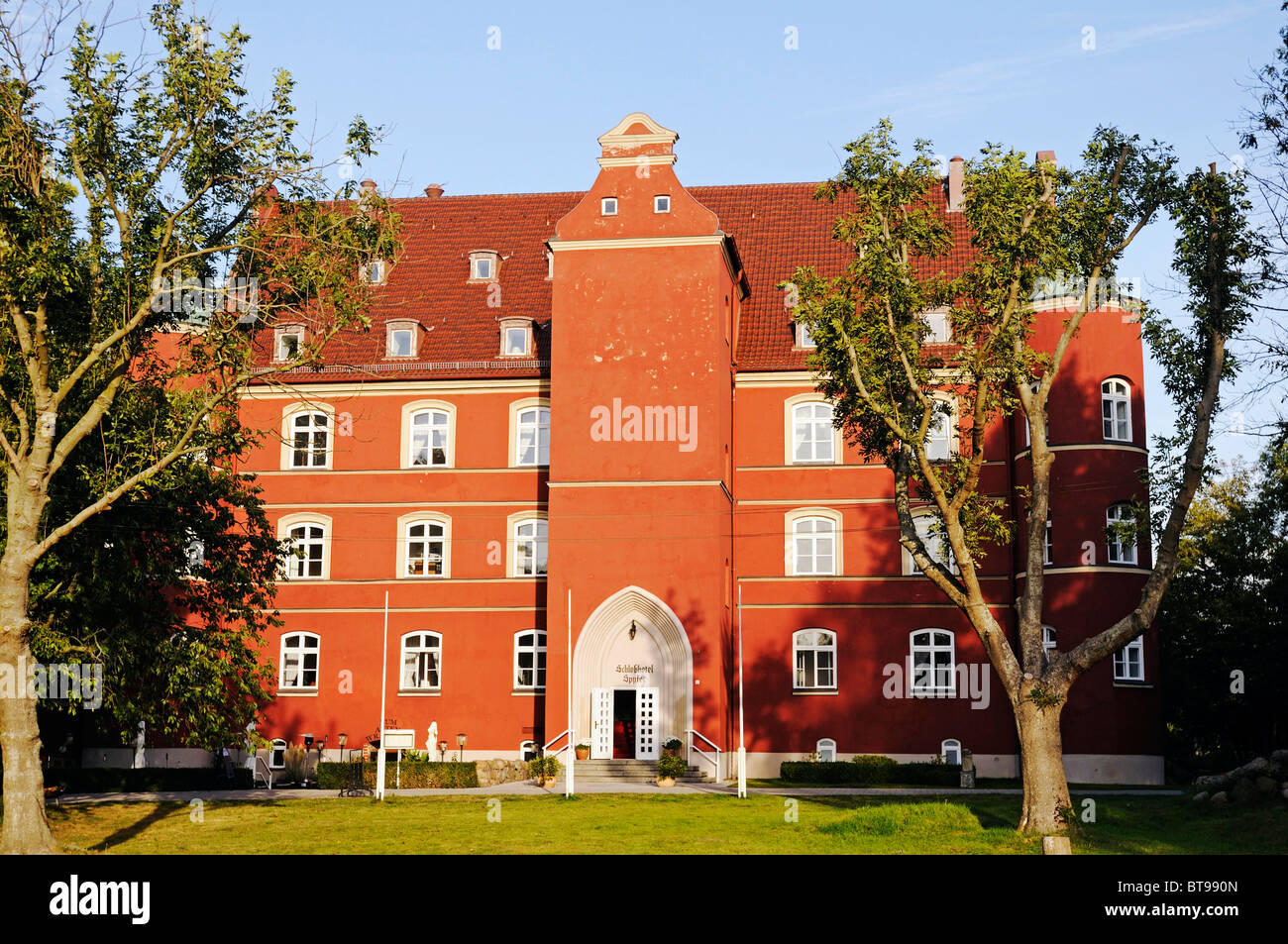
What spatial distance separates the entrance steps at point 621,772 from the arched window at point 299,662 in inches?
363

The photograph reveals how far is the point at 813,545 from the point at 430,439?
11.5 meters

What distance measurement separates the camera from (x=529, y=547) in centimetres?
3706

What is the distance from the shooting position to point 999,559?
35.7 metres

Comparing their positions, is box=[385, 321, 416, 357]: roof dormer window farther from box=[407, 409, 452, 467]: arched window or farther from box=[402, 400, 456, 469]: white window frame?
box=[407, 409, 452, 467]: arched window

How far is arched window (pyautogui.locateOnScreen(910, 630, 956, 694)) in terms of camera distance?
35.4 m

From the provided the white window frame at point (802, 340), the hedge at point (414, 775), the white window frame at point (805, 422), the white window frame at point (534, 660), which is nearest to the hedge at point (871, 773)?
the white window frame at point (534, 660)

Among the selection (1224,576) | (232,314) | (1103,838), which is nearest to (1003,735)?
(1224,576)

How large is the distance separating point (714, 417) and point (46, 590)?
17.4m

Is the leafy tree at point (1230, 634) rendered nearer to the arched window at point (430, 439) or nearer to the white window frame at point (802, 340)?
the white window frame at point (802, 340)

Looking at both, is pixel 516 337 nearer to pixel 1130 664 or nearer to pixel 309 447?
pixel 309 447

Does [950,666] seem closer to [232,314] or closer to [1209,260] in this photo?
[1209,260]

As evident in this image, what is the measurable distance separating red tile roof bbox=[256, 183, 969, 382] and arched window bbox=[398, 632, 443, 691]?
24.6ft

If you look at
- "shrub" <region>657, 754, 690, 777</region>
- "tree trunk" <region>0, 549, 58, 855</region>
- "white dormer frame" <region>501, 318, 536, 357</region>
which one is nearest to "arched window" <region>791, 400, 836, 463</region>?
"white dormer frame" <region>501, 318, 536, 357</region>

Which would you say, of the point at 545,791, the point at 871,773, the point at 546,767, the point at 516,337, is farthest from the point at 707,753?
the point at 516,337
